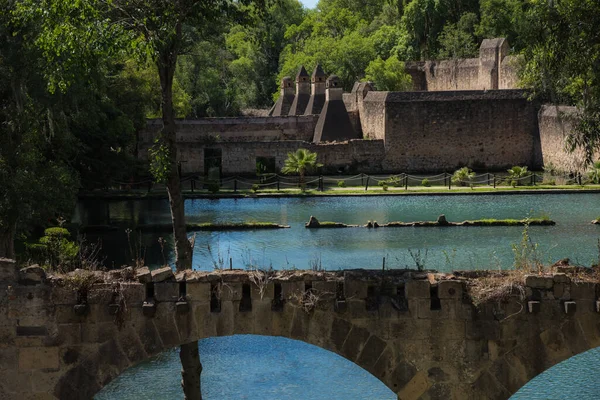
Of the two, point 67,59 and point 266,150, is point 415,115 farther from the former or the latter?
point 67,59

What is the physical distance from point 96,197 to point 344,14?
184 feet

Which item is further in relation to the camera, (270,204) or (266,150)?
(266,150)

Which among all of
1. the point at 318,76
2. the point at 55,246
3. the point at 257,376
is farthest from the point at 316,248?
the point at 318,76

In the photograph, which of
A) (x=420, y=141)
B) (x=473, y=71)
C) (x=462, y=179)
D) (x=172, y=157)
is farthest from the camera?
(x=473, y=71)

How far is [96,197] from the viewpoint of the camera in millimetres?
38531

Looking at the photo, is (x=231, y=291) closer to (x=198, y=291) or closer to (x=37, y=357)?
(x=198, y=291)

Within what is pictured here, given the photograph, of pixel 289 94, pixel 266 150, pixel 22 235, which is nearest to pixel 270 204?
pixel 266 150

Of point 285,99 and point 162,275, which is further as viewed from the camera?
point 285,99

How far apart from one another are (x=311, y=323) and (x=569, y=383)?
6686 mm

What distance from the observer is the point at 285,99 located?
6419 cm

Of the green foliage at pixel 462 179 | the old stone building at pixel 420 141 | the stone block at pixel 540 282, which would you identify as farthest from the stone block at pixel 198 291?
the old stone building at pixel 420 141

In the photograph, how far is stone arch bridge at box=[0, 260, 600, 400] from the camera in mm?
10625

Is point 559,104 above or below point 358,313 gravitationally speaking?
above

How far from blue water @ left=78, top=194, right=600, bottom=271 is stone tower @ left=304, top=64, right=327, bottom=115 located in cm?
2030
